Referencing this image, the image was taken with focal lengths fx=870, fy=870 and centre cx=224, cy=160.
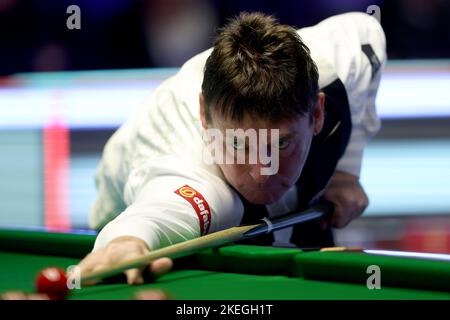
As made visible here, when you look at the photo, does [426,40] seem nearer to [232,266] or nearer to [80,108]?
[80,108]

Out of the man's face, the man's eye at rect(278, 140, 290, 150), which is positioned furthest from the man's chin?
the man's eye at rect(278, 140, 290, 150)

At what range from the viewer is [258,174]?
301 cm

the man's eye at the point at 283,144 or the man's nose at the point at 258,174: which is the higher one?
the man's eye at the point at 283,144

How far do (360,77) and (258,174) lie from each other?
40.5 inches

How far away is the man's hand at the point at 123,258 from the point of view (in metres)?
2.41

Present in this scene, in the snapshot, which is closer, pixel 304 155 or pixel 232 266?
pixel 232 266

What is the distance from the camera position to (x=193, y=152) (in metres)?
3.19

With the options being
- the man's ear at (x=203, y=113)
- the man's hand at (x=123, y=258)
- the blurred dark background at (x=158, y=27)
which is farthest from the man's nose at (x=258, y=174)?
the blurred dark background at (x=158, y=27)

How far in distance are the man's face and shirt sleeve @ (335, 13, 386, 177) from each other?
0.66 metres

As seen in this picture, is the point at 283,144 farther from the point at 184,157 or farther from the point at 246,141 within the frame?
the point at 184,157

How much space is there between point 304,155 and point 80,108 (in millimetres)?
4585

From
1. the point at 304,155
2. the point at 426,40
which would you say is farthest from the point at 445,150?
the point at 304,155

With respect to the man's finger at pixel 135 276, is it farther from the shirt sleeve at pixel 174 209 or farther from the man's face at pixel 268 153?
the man's face at pixel 268 153

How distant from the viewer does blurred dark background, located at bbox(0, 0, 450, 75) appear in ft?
24.1
